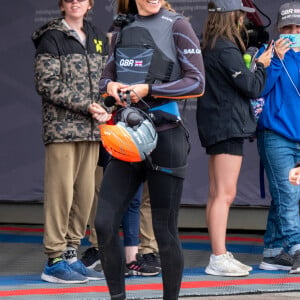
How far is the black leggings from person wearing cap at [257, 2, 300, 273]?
172 cm

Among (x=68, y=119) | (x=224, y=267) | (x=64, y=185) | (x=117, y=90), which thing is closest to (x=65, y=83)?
(x=68, y=119)

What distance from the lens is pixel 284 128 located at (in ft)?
22.0

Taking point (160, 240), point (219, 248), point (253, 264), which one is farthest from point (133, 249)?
point (160, 240)

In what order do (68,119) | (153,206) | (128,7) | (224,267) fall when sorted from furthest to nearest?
1. (224,267)
2. (68,119)
3. (128,7)
4. (153,206)

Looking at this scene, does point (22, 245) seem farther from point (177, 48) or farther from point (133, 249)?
point (177, 48)

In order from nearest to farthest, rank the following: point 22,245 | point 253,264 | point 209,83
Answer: point 209,83 → point 253,264 → point 22,245

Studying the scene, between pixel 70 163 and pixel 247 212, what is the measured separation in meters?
2.39

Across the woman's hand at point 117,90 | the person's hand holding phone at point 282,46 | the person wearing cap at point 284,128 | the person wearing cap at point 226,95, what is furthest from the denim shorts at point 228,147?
the woman's hand at point 117,90

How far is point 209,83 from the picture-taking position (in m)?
6.55

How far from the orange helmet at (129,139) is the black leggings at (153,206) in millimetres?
178

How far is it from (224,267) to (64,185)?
122 cm

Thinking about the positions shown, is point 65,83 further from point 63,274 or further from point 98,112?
point 63,274

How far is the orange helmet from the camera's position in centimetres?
484

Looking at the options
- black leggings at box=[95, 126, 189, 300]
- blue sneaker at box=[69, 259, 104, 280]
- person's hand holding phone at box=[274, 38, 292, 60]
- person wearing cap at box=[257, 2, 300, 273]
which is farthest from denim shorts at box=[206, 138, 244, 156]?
black leggings at box=[95, 126, 189, 300]
